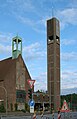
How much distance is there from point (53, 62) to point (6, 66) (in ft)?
64.9

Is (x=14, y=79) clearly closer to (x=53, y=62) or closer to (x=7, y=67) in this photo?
(x=7, y=67)

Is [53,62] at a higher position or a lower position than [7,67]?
higher

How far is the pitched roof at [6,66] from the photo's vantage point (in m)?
87.9

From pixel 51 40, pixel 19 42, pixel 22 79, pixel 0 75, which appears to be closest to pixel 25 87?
pixel 22 79

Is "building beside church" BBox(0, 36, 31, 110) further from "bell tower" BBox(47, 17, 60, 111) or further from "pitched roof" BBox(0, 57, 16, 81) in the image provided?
"bell tower" BBox(47, 17, 60, 111)

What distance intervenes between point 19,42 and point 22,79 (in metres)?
12.0

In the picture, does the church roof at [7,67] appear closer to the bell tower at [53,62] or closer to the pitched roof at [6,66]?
the pitched roof at [6,66]

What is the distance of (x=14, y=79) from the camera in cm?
8662

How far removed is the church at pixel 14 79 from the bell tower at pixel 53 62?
484 inches

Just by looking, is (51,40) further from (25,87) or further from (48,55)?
(25,87)

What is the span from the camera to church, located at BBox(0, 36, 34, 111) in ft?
278

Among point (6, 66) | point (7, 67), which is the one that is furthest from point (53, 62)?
point (7, 67)

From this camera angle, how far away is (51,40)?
106875 mm

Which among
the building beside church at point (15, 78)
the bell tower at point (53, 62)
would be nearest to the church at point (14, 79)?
the building beside church at point (15, 78)
